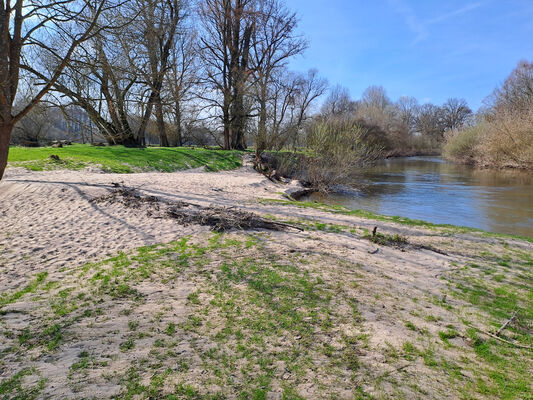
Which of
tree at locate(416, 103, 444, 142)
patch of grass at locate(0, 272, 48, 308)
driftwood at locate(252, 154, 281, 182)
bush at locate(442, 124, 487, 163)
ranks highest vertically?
tree at locate(416, 103, 444, 142)

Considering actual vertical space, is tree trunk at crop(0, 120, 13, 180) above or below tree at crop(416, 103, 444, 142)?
below

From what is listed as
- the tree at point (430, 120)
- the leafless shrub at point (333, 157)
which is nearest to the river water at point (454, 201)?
the leafless shrub at point (333, 157)

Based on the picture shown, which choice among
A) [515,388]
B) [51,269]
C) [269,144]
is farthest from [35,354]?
[269,144]

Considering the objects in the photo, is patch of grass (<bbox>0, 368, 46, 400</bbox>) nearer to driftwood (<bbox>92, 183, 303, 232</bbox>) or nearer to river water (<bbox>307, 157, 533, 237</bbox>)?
driftwood (<bbox>92, 183, 303, 232</bbox>)

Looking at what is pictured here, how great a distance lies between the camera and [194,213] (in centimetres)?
833

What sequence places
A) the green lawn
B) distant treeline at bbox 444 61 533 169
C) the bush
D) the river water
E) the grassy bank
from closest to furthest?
the grassy bank
the river water
the green lawn
distant treeline at bbox 444 61 533 169
the bush

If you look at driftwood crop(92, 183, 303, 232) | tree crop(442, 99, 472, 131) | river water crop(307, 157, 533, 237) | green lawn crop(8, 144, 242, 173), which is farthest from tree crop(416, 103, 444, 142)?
driftwood crop(92, 183, 303, 232)

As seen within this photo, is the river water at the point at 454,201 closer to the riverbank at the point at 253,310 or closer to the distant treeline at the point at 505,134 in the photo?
the riverbank at the point at 253,310

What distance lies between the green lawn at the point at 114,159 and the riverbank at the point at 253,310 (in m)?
7.03

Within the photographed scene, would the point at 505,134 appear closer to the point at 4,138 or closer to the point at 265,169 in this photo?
the point at 265,169

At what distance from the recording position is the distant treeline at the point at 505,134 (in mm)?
27719

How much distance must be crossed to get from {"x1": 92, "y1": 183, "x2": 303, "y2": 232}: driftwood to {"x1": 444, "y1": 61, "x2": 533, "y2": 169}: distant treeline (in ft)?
98.0

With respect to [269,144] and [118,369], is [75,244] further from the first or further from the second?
[269,144]

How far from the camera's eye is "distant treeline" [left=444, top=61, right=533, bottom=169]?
27719 millimetres
